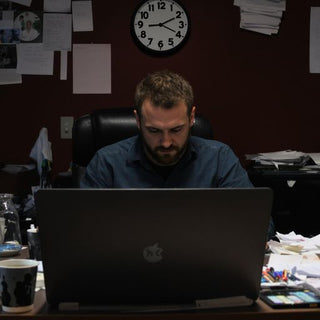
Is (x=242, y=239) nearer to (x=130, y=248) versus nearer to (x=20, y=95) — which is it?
(x=130, y=248)

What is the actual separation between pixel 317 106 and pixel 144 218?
2585mm

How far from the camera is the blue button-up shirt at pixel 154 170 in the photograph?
1.96 metres

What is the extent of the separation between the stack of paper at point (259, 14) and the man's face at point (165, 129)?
164 cm

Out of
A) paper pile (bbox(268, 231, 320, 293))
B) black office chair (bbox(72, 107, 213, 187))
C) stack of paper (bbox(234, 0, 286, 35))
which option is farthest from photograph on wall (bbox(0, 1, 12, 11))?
paper pile (bbox(268, 231, 320, 293))

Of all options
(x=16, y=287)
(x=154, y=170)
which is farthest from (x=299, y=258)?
(x=16, y=287)

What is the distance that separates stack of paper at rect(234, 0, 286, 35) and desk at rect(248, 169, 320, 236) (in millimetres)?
942

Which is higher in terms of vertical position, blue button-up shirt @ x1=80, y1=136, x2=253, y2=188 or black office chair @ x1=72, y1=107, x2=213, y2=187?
black office chair @ x1=72, y1=107, x2=213, y2=187

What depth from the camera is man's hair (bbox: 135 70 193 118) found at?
183cm

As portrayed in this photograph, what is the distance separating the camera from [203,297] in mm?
1106

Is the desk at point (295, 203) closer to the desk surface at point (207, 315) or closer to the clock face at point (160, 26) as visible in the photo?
the clock face at point (160, 26)

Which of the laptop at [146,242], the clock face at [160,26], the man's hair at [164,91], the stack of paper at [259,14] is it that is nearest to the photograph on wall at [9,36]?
the clock face at [160,26]

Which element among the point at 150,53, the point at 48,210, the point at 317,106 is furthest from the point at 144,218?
the point at 317,106

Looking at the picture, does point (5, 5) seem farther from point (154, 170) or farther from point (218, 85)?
point (154, 170)

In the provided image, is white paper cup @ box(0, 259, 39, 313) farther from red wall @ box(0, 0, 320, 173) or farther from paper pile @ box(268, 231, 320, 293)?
red wall @ box(0, 0, 320, 173)
